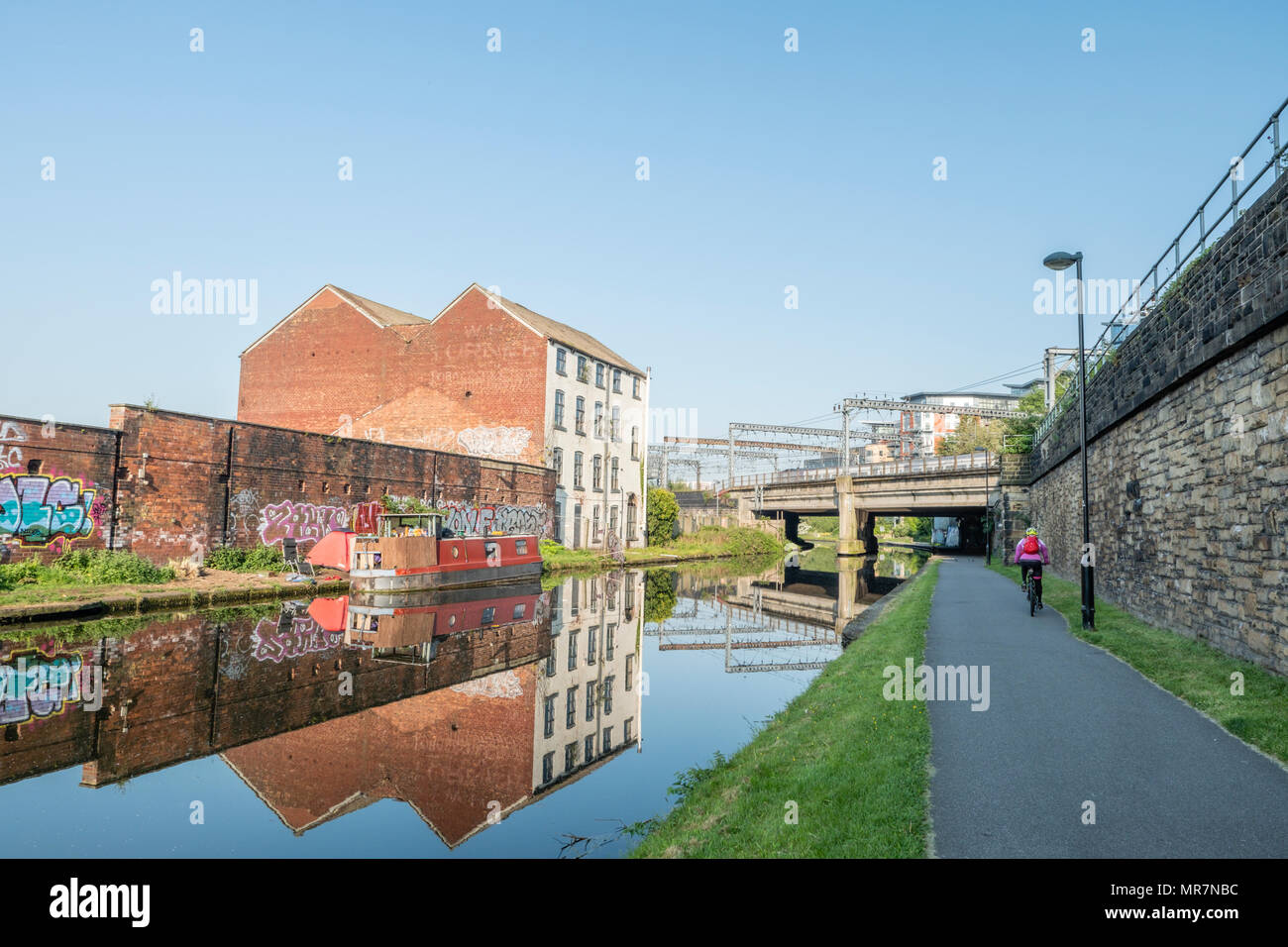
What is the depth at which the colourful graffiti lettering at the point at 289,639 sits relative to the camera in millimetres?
12062

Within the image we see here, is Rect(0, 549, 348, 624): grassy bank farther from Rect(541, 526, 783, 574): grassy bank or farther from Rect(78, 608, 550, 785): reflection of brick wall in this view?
Rect(541, 526, 783, 574): grassy bank

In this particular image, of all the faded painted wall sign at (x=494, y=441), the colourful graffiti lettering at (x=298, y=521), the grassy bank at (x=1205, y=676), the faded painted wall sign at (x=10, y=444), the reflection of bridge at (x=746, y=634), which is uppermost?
the faded painted wall sign at (x=494, y=441)

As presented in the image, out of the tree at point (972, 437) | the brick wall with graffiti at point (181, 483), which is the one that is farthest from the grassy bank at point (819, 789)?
the tree at point (972, 437)

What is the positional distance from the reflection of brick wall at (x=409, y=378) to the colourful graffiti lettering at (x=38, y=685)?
1025 inches

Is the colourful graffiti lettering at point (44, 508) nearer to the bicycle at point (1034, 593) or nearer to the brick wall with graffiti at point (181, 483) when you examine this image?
the brick wall with graffiti at point (181, 483)

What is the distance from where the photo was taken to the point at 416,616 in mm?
17016

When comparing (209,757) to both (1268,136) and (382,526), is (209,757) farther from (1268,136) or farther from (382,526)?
(382,526)

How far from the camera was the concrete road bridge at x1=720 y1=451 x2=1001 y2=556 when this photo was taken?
43188 millimetres

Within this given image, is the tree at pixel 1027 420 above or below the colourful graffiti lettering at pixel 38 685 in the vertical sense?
above

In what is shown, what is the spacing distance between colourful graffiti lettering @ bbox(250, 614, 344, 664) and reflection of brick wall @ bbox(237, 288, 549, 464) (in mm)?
21929

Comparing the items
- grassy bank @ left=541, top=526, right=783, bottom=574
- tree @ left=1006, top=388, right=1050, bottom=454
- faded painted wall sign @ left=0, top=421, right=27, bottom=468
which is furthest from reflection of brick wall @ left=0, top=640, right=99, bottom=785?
tree @ left=1006, top=388, right=1050, bottom=454
